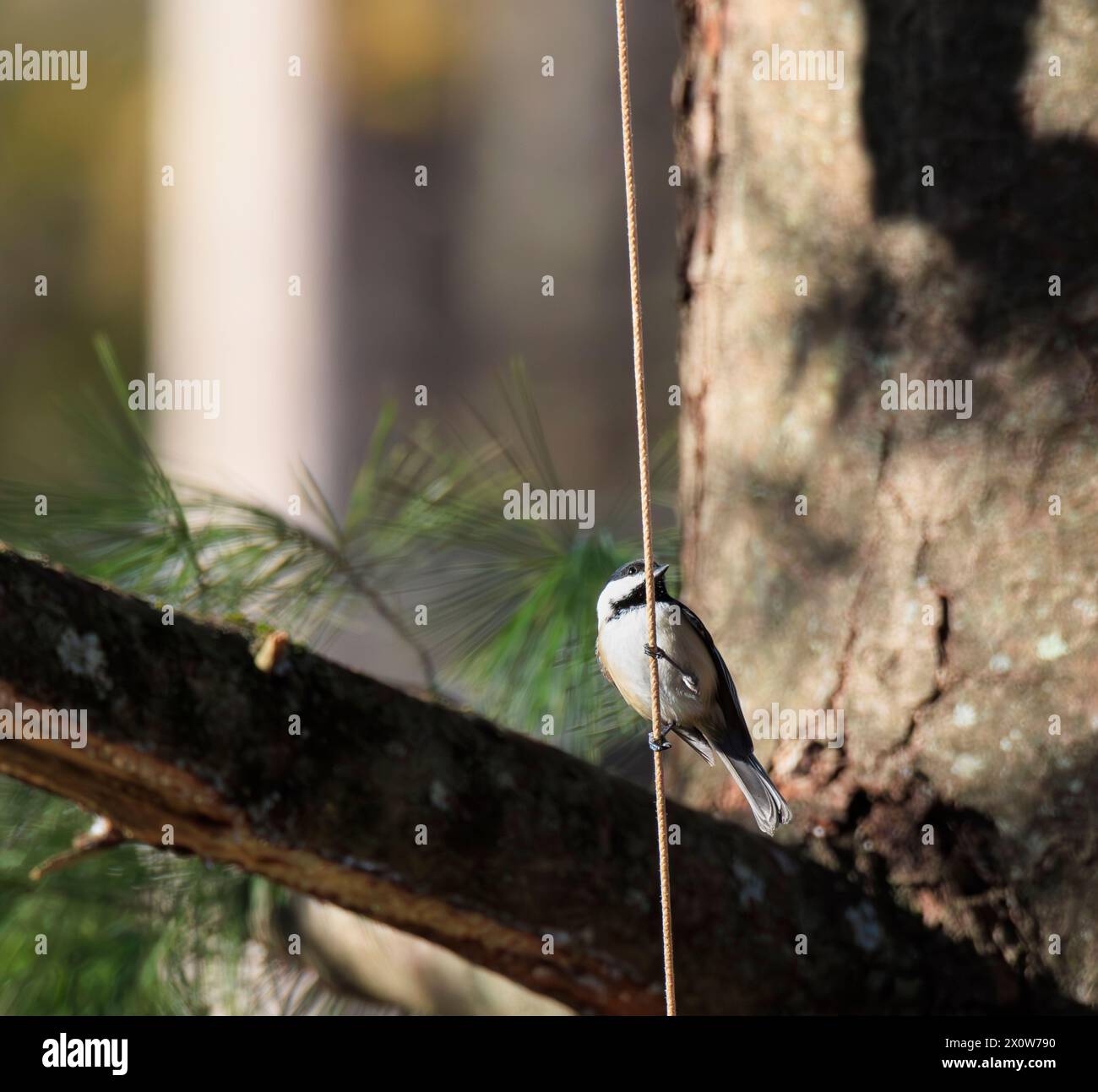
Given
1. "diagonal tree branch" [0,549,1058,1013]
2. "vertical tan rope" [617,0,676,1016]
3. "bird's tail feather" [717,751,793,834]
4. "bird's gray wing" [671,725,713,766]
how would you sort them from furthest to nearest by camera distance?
"bird's gray wing" [671,725,713,766] < "bird's tail feather" [717,751,793,834] < "diagonal tree branch" [0,549,1058,1013] < "vertical tan rope" [617,0,676,1016]

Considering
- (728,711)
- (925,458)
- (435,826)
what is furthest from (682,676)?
(925,458)

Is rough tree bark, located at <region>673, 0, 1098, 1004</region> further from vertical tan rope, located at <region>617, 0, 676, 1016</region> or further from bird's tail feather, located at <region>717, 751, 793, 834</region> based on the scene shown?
vertical tan rope, located at <region>617, 0, 676, 1016</region>

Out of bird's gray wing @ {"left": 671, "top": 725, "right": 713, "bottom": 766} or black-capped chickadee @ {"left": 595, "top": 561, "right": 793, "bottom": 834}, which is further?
bird's gray wing @ {"left": 671, "top": 725, "right": 713, "bottom": 766}

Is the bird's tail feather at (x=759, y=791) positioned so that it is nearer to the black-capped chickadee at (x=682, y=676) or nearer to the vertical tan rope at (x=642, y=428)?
the black-capped chickadee at (x=682, y=676)

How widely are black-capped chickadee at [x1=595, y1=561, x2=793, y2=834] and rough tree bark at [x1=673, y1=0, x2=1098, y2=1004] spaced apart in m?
0.17

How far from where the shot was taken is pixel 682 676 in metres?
1.24

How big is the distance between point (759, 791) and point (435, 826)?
1.04ft

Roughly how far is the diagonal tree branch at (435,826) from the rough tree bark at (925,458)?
Result: 0.09 meters

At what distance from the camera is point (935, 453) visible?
142 centimetres

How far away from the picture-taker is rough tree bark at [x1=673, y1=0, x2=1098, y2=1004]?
133 cm

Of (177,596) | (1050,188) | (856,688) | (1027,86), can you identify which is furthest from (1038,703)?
(177,596)

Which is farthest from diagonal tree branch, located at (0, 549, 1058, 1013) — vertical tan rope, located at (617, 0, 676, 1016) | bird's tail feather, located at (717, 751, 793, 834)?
vertical tan rope, located at (617, 0, 676, 1016)

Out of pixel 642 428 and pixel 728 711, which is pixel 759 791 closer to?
pixel 728 711
